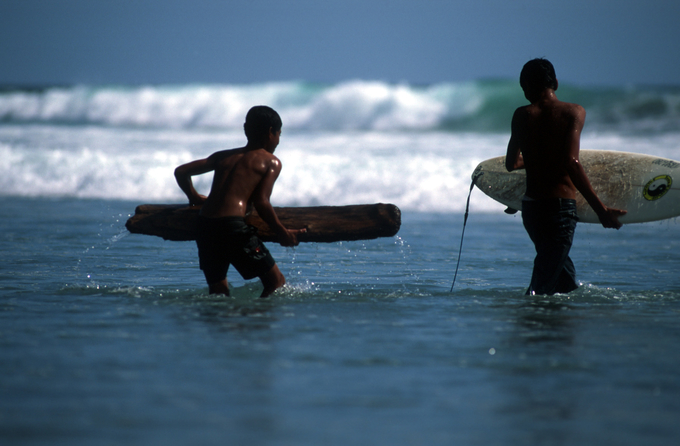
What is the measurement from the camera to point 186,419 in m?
2.74

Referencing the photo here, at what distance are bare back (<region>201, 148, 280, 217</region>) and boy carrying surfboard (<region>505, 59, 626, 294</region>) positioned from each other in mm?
1550

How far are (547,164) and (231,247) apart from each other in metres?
2.02

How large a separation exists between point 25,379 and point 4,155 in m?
11.8

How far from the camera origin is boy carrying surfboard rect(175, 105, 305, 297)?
4.71 meters

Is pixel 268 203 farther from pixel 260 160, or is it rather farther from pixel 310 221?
Result: pixel 310 221

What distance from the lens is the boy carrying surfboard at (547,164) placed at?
4.71 m

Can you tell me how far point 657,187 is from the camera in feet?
18.8

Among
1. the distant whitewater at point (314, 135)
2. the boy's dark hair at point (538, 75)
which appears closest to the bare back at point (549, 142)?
the boy's dark hair at point (538, 75)

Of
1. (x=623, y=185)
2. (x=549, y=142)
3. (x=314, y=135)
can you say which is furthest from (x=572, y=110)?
(x=314, y=135)

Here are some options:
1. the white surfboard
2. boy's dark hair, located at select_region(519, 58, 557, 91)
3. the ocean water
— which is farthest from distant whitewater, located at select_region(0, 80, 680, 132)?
boy's dark hair, located at select_region(519, 58, 557, 91)

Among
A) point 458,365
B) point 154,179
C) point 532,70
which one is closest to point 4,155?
point 154,179

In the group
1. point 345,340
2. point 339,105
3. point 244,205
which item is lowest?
point 345,340

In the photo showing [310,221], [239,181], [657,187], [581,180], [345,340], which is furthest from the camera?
[657,187]

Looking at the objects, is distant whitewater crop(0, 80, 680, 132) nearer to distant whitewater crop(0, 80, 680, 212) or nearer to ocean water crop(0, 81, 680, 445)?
distant whitewater crop(0, 80, 680, 212)
